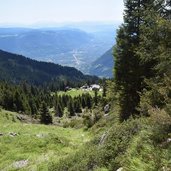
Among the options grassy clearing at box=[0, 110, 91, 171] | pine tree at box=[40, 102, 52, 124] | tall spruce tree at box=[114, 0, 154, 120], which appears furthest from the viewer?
pine tree at box=[40, 102, 52, 124]

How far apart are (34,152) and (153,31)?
12.4 metres

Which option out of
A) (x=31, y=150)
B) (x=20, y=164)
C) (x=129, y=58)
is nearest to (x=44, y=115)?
(x=129, y=58)

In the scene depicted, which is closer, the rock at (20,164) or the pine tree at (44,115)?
the rock at (20,164)

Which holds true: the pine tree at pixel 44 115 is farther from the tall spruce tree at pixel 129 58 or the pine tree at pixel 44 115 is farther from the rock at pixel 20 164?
the rock at pixel 20 164

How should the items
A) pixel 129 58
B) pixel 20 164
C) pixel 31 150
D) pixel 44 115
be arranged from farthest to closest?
pixel 44 115 < pixel 129 58 < pixel 31 150 < pixel 20 164

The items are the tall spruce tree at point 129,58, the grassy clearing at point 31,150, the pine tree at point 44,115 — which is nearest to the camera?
the grassy clearing at point 31,150

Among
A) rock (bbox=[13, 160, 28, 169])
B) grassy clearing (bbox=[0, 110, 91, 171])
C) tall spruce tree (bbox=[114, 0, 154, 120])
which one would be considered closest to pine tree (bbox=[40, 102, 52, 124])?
tall spruce tree (bbox=[114, 0, 154, 120])

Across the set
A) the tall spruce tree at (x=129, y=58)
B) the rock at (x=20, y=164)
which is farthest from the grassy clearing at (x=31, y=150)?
the tall spruce tree at (x=129, y=58)

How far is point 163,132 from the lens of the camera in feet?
37.1

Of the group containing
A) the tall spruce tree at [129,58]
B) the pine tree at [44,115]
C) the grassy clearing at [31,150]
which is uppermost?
the tall spruce tree at [129,58]

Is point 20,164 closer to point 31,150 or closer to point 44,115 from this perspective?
point 31,150

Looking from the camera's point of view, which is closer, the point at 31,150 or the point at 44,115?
the point at 31,150

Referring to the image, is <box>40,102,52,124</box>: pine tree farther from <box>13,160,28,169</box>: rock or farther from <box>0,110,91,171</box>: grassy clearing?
<box>13,160,28,169</box>: rock

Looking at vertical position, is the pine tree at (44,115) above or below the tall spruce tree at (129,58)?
below
